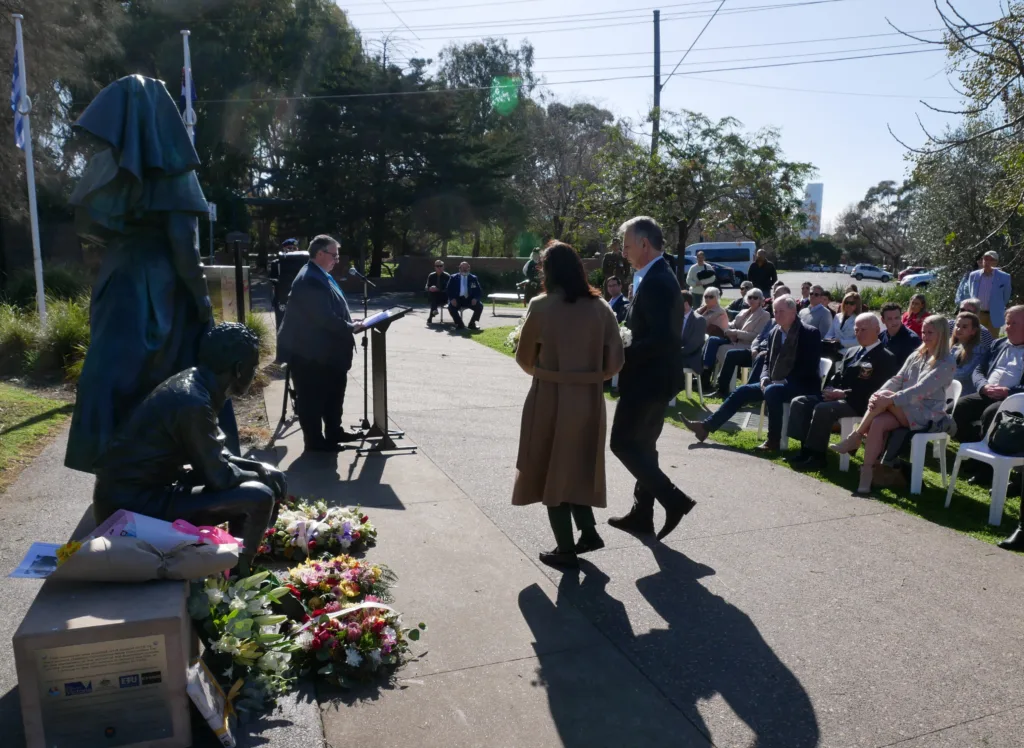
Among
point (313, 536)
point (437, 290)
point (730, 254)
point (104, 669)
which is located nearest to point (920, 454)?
point (313, 536)

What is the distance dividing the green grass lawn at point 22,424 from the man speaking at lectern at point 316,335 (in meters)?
2.29

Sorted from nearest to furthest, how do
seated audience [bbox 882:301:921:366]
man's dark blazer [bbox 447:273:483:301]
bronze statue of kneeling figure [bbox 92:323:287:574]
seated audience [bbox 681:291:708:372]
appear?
bronze statue of kneeling figure [bbox 92:323:287:574], seated audience [bbox 882:301:921:366], seated audience [bbox 681:291:708:372], man's dark blazer [bbox 447:273:483:301]

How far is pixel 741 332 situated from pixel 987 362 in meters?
3.19

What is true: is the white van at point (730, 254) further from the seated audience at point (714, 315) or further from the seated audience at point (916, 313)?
the seated audience at point (916, 313)

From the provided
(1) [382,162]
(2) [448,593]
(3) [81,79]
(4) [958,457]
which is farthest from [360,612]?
(1) [382,162]

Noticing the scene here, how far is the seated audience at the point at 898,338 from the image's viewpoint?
7.77m

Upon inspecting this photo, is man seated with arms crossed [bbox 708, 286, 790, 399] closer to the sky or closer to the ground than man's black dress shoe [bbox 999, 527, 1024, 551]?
closer to the sky

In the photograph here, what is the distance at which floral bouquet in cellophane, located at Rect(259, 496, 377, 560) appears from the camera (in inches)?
181

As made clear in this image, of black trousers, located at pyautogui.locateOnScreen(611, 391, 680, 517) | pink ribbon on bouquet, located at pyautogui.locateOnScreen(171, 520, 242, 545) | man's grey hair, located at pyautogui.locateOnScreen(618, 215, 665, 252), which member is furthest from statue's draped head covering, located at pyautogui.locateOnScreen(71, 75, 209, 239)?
black trousers, located at pyautogui.locateOnScreen(611, 391, 680, 517)

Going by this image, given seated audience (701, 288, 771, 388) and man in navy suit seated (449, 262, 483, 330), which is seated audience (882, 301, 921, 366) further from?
man in navy suit seated (449, 262, 483, 330)

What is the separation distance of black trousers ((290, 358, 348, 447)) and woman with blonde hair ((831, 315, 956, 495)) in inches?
175

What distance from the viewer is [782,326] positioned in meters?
7.62

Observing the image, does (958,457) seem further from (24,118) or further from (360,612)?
(24,118)

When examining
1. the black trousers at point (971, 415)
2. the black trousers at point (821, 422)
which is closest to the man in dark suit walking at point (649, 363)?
the black trousers at point (821, 422)
